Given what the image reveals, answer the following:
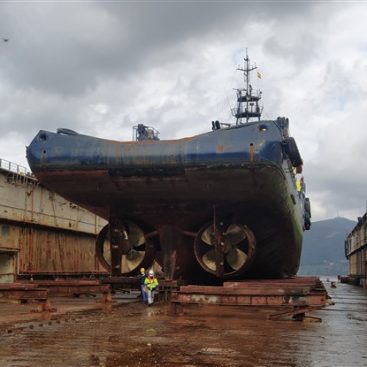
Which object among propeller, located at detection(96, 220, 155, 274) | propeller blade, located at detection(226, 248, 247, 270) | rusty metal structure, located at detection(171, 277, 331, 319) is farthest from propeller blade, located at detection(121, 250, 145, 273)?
rusty metal structure, located at detection(171, 277, 331, 319)

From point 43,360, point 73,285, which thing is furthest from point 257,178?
point 43,360

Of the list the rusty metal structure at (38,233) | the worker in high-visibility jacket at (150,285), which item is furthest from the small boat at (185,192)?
the rusty metal structure at (38,233)

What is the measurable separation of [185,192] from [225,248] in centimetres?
197

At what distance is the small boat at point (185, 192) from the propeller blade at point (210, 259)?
0.02 metres

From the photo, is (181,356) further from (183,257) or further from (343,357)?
(183,257)

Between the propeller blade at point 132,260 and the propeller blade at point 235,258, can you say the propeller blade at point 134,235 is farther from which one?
the propeller blade at point 235,258

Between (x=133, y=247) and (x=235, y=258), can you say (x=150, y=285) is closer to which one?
(x=235, y=258)

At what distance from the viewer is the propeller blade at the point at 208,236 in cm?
1424

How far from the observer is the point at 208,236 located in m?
14.3

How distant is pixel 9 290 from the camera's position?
1074cm

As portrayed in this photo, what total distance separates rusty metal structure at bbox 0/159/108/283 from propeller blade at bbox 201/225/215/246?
1413 centimetres

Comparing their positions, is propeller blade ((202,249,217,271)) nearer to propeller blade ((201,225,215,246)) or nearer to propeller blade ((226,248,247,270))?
propeller blade ((201,225,215,246))

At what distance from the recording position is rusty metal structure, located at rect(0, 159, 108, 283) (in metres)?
25.5

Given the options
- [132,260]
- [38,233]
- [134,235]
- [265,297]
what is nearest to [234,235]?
[134,235]
